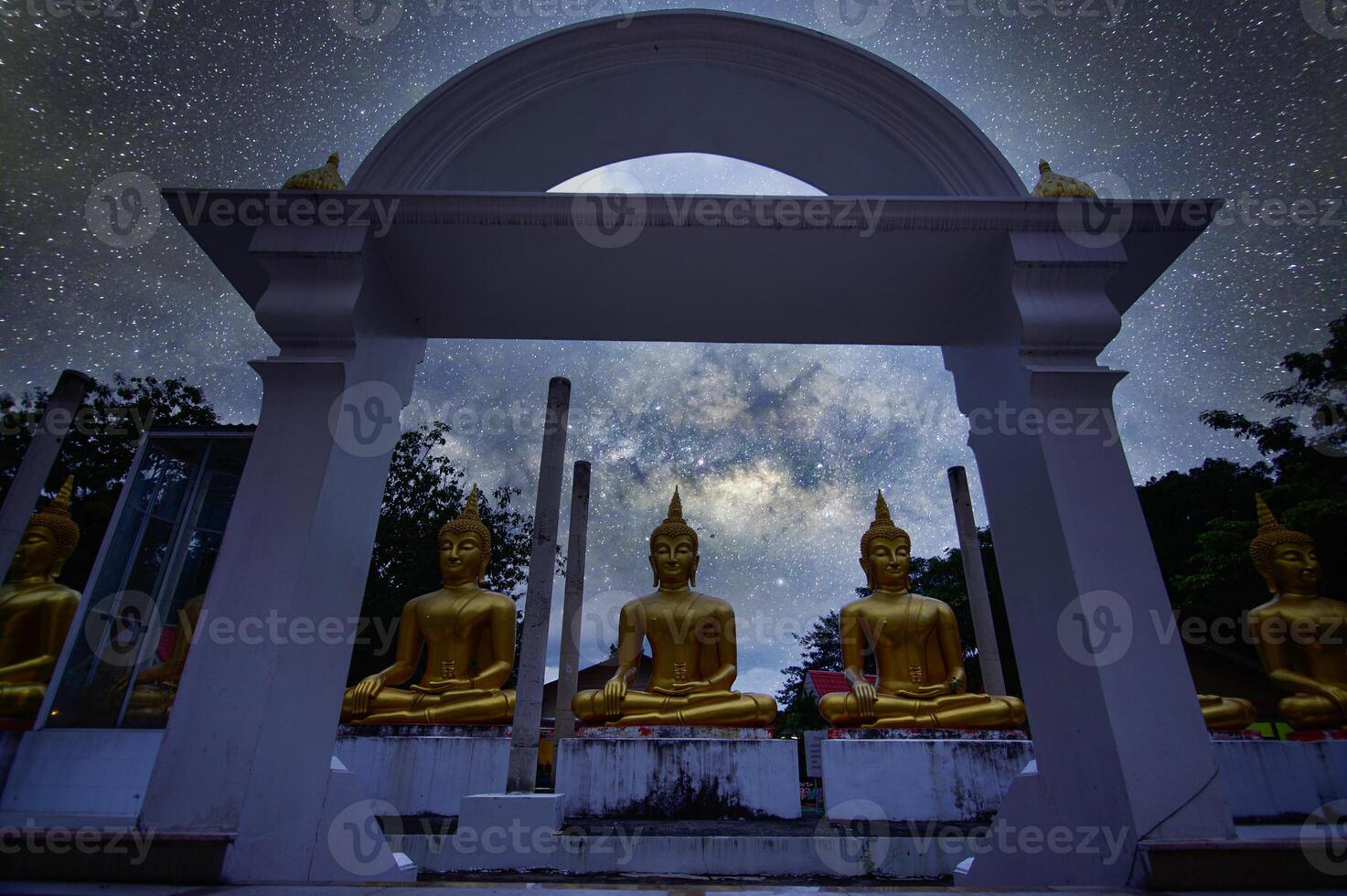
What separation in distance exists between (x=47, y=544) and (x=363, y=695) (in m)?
4.67

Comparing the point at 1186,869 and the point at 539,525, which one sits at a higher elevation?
the point at 539,525

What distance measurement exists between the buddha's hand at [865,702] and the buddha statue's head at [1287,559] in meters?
4.37

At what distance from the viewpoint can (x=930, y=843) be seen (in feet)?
20.0

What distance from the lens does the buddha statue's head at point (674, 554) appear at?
8.65 metres

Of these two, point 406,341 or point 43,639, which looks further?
point 43,639

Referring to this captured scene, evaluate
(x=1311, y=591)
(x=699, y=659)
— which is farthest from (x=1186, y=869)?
(x=1311, y=591)

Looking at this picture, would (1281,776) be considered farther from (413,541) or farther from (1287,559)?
(413,541)

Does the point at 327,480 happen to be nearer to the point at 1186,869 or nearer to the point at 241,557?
the point at 241,557

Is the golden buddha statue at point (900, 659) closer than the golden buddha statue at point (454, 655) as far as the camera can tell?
No

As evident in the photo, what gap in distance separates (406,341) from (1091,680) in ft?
11.5

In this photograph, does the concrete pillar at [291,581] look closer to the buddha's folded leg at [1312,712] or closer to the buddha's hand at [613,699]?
the buddha's hand at [613,699]

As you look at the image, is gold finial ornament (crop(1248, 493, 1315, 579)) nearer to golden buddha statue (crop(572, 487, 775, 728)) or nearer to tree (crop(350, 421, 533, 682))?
golden buddha statue (crop(572, 487, 775, 728))

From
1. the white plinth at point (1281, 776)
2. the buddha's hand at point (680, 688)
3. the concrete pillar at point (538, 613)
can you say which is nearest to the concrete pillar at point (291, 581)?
the concrete pillar at point (538, 613)

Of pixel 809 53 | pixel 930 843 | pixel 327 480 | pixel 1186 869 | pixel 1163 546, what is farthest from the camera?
pixel 1163 546
